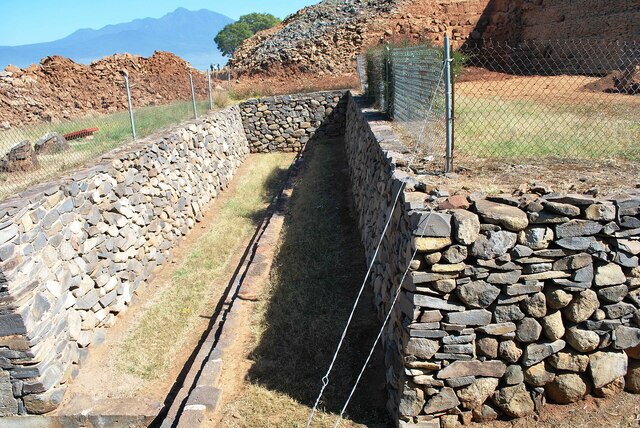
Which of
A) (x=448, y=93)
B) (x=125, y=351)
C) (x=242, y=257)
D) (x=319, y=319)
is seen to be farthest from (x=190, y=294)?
(x=448, y=93)

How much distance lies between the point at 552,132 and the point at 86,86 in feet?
63.9

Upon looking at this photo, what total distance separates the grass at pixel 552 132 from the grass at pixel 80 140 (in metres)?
5.72

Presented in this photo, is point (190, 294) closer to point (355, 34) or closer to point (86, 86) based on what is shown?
point (86, 86)

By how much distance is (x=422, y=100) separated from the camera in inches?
257

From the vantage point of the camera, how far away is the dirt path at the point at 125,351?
17.7 feet

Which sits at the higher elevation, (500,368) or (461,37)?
(461,37)

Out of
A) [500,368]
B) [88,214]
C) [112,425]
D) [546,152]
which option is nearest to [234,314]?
[112,425]

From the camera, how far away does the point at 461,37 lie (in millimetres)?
24922

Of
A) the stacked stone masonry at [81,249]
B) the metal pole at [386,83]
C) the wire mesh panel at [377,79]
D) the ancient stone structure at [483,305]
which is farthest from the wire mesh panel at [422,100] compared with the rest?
the stacked stone masonry at [81,249]

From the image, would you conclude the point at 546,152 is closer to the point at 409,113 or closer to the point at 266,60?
the point at 409,113

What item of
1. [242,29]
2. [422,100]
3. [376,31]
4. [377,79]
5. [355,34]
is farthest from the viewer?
[242,29]

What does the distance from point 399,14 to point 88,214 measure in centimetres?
2206

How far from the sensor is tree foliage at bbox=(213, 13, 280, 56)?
95.6 m

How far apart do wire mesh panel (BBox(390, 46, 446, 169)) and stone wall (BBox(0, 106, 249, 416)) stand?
417cm
